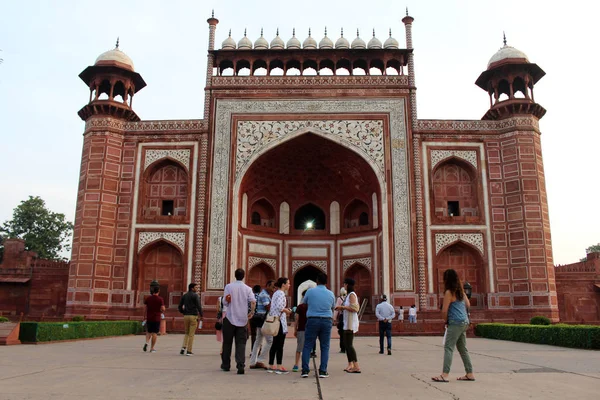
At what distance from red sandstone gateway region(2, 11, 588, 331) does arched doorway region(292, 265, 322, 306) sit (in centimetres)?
28

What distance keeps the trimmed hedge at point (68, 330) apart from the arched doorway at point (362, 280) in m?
10.4

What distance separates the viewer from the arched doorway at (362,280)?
2209 cm

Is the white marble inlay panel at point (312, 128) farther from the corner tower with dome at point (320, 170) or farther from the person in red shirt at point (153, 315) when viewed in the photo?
the person in red shirt at point (153, 315)

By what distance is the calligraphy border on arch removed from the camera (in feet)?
65.3

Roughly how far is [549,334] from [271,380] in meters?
8.57

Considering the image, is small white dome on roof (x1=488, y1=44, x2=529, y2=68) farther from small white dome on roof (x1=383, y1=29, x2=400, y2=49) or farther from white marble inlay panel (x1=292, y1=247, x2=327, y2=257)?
white marble inlay panel (x1=292, y1=247, x2=327, y2=257)

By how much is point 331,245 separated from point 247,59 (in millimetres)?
9119

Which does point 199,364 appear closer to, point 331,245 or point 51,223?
point 331,245

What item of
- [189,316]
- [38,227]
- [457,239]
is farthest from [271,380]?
[38,227]

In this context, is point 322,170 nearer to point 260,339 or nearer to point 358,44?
point 358,44

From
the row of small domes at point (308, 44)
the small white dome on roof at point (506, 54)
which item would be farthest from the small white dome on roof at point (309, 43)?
the small white dome on roof at point (506, 54)

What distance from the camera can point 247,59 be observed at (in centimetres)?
2272

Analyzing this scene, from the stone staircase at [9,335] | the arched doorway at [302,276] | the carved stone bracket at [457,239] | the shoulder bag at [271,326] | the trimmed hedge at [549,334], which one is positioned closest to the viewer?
the shoulder bag at [271,326]

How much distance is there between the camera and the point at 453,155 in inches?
841
